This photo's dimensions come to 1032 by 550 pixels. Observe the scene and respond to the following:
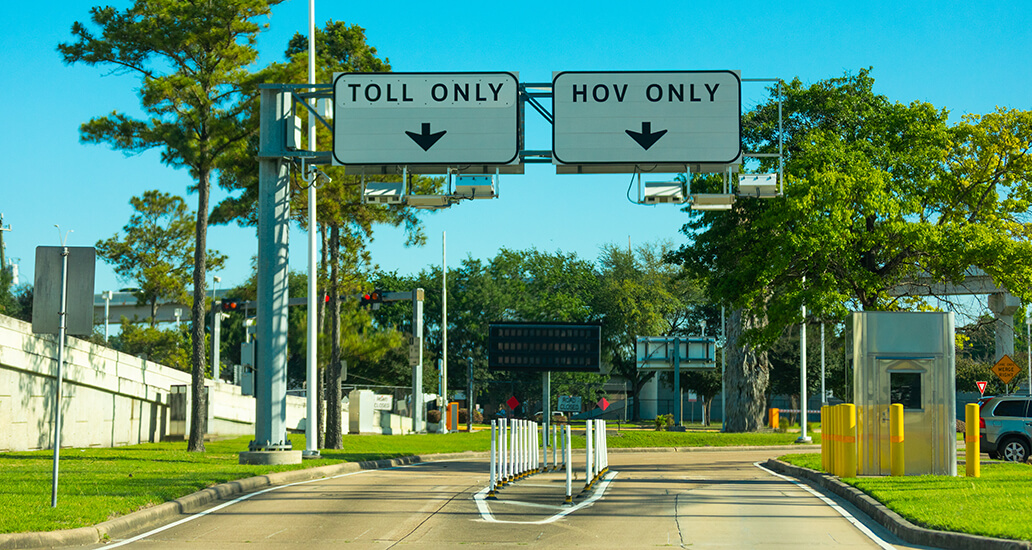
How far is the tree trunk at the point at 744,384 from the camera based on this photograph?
39.9m

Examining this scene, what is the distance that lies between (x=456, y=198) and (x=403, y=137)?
1468 millimetres

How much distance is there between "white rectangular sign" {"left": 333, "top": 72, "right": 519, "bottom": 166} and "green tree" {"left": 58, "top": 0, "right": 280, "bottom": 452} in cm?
695

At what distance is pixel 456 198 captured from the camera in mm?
18609

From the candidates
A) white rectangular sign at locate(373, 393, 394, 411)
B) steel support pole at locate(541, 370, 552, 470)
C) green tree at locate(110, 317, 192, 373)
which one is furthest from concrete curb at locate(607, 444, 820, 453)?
green tree at locate(110, 317, 192, 373)

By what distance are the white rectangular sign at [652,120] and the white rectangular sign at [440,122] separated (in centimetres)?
97

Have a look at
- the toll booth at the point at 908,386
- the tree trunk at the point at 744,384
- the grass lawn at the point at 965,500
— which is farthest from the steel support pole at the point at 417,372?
the grass lawn at the point at 965,500

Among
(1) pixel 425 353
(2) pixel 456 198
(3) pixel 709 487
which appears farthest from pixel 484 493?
(1) pixel 425 353

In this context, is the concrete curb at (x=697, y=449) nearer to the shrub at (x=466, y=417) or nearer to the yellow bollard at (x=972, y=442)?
the yellow bollard at (x=972, y=442)

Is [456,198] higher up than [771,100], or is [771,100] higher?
[771,100]

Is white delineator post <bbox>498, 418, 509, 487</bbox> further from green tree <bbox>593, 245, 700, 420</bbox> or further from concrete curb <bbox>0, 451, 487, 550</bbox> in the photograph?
green tree <bbox>593, 245, 700, 420</bbox>

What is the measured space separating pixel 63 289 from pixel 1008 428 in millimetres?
22324

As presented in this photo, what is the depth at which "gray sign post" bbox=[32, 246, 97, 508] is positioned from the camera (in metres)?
11.4

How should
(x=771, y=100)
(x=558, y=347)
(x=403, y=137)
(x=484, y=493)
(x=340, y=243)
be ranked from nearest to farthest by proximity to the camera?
(x=484, y=493)
(x=403, y=137)
(x=771, y=100)
(x=340, y=243)
(x=558, y=347)

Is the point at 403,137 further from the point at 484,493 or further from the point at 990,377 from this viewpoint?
the point at 990,377
